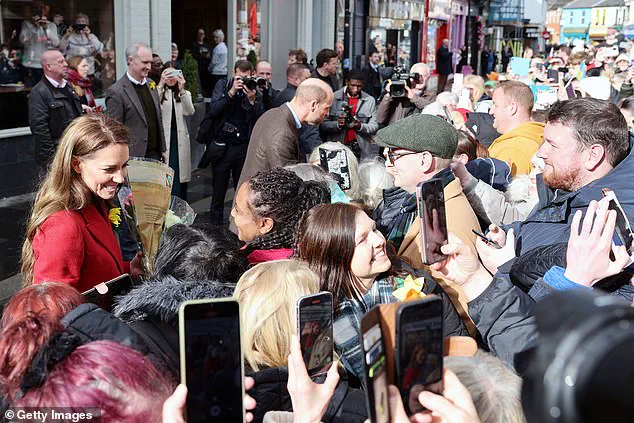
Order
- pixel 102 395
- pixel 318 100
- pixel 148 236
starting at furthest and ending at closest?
pixel 318 100, pixel 148 236, pixel 102 395

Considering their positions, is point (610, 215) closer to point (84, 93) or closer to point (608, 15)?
point (84, 93)

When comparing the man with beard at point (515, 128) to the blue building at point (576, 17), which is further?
the blue building at point (576, 17)

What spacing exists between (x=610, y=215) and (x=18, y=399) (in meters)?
1.73

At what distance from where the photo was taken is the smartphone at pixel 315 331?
1721mm

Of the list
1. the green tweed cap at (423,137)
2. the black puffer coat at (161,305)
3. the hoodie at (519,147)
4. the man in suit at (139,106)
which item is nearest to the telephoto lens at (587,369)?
the black puffer coat at (161,305)

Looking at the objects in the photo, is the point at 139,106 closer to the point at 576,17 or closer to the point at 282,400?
the point at 282,400

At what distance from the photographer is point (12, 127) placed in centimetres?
901

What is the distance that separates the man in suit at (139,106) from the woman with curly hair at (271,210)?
11.6 feet

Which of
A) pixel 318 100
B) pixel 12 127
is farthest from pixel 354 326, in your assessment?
pixel 12 127

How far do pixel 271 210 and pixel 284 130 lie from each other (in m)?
2.08

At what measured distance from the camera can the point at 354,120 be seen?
755 centimetres

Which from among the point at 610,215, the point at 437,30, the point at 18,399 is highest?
the point at 437,30

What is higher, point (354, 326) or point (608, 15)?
point (608, 15)

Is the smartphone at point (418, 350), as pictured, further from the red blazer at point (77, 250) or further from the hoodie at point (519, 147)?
the hoodie at point (519, 147)
